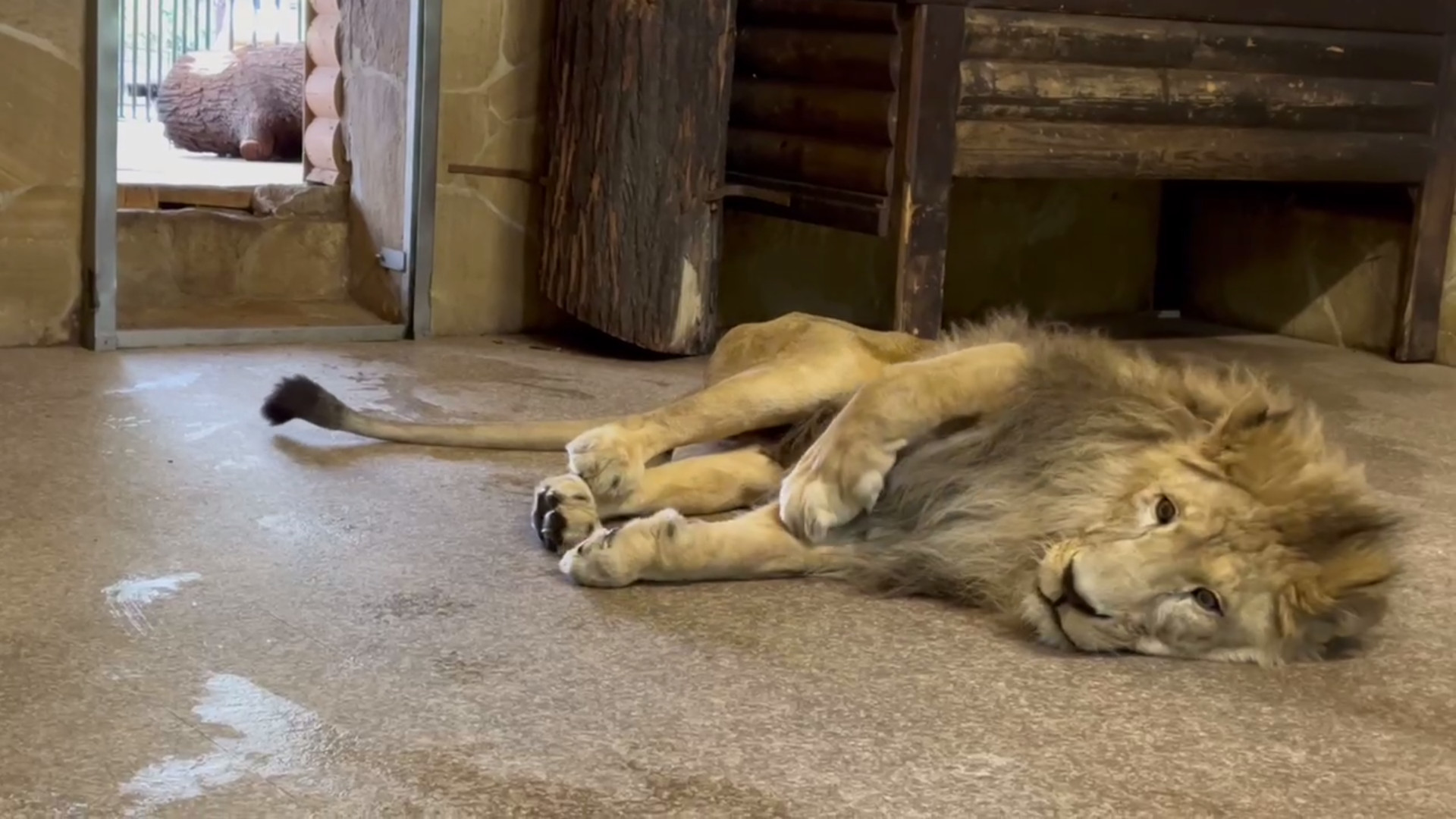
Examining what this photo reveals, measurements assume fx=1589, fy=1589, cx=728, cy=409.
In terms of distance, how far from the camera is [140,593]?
200 centimetres

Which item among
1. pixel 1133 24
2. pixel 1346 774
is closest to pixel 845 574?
pixel 1346 774

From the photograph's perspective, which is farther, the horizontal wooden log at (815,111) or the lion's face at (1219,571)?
the horizontal wooden log at (815,111)

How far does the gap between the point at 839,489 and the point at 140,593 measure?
925 millimetres

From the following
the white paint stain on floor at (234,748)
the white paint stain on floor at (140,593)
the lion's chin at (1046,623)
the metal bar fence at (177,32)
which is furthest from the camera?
the metal bar fence at (177,32)

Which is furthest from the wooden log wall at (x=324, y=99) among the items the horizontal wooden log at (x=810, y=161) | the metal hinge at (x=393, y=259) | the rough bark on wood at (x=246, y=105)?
the horizontal wooden log at (x=810, y=161)

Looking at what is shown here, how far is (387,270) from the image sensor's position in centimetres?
425

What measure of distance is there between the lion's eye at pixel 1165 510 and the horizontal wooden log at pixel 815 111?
1813 millimetres

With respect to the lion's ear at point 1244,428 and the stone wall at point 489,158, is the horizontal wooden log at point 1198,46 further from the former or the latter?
the lion's ear at point 1244,428

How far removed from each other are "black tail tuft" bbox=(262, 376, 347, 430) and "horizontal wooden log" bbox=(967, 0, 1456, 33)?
178 centimetres

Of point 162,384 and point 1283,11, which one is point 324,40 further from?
point 1283,11

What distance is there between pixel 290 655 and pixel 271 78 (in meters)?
4.40

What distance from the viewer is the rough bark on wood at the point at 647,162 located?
149 inches

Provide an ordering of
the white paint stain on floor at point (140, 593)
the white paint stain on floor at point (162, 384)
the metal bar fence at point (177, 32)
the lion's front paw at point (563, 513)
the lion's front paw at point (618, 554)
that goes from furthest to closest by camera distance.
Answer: the metal bar fence at point (177, 32)
the white paint stain on floor at point (162, 384)
the lion's front paw at point (563, 513)
the lion's front paw at point (618, 554)
the white paint stain on floor at point (140, 593)

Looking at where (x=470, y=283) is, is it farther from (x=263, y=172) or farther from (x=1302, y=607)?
(x=1302, y=607)
